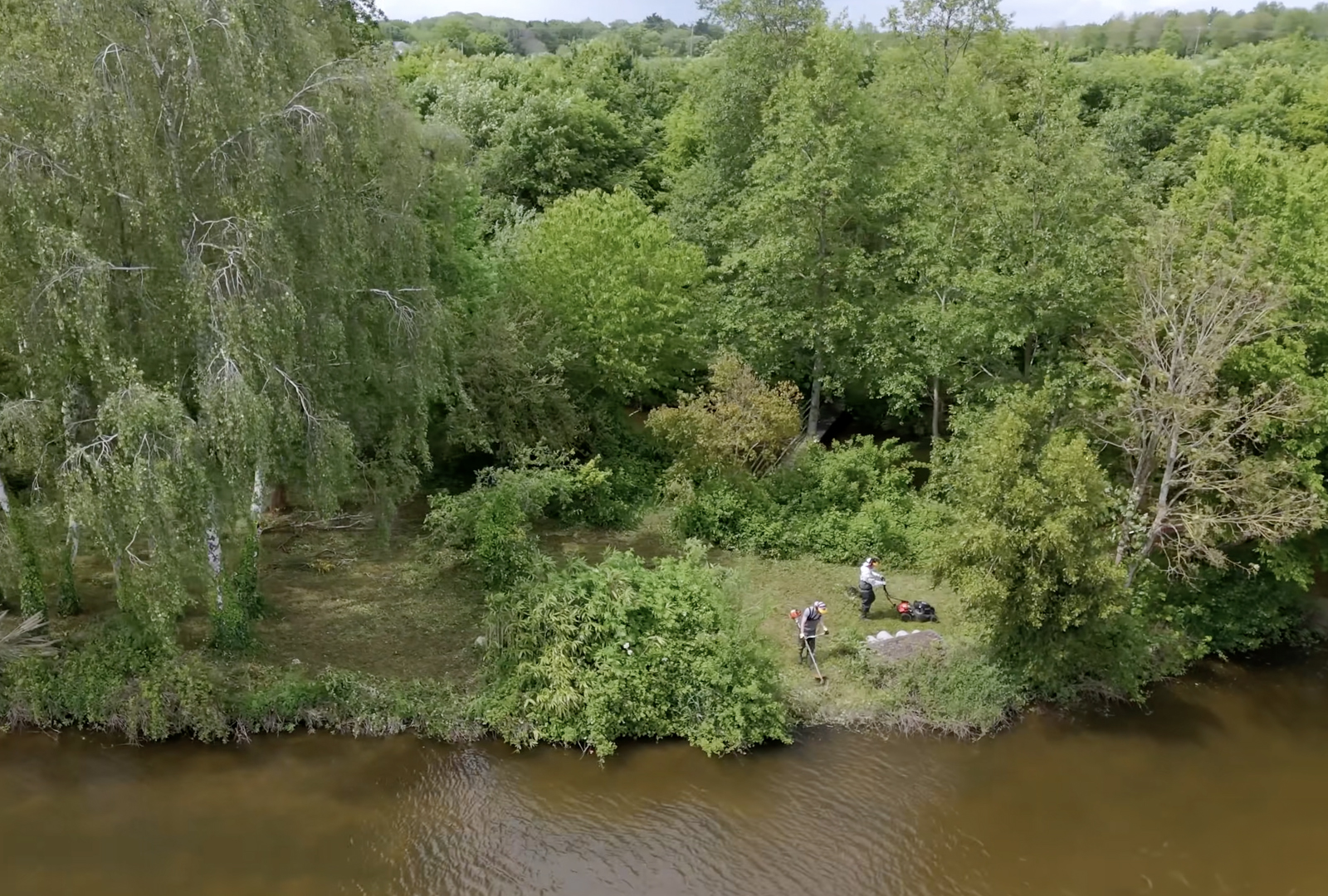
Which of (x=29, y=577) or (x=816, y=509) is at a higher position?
(x=29, y=577)

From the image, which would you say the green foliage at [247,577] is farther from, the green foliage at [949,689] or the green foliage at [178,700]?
the green foliage at [949,689]

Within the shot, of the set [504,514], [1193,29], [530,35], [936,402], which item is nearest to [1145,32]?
[1193,29]

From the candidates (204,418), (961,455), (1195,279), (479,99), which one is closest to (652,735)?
(204,418)

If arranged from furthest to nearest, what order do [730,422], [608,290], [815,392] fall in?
[815,392] → [608,290] → [730,422]

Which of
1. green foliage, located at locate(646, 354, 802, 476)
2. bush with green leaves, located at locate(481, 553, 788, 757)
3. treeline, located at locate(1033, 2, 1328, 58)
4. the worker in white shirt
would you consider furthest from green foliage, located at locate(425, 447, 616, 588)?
treeline, located at locate(1033, 2, 1328, 58)

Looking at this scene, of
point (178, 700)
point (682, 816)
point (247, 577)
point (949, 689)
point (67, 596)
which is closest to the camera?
point (682, 816)

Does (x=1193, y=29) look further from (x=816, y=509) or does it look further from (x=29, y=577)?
(x=29, y=577)

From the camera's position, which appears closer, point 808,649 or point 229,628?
point 229,628
